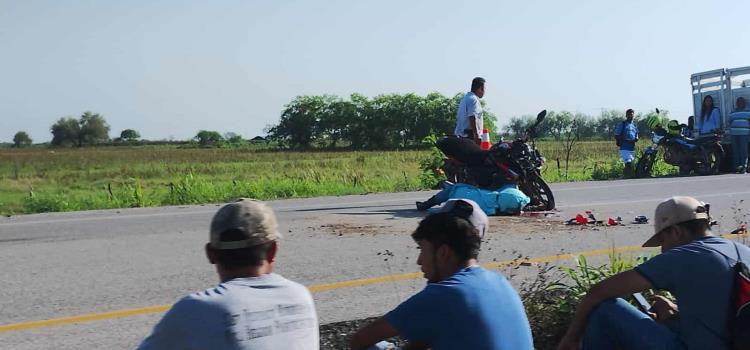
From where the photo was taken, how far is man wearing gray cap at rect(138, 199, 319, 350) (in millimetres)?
2936

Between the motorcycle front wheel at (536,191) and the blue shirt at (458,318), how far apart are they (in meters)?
8.75

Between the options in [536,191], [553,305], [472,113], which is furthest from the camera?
[472,113]

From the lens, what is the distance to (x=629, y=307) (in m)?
4.18

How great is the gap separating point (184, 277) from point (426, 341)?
15.0 feet

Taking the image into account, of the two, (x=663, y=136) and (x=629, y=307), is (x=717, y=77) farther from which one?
(x=629, y=307)

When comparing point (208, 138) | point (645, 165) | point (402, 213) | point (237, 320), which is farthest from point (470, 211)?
point (208, 138)

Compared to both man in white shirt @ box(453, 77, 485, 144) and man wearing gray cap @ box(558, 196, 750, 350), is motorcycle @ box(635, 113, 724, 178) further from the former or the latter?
man wearing gray cap @ box(558, 196, 750, 350)

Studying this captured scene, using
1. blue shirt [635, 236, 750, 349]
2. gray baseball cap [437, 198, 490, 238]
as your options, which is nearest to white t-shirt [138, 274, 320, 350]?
gray baseball cap [437, 198, 490, 238]

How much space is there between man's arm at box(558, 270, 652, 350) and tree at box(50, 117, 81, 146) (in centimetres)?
11657

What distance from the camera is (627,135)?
20.7 m

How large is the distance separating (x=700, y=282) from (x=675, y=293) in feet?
0.41

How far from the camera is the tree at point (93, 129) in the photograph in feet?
394

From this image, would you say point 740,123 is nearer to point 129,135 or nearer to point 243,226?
point 243,226

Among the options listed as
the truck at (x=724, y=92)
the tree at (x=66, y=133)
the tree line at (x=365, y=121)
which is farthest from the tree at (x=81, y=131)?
the truck at (x=724, y=92)
